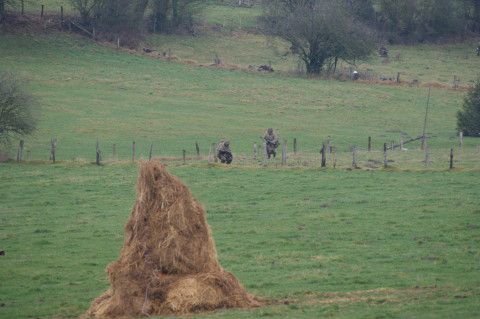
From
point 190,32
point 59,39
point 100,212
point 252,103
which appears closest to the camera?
point 100,212

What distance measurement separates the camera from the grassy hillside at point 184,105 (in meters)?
62.7

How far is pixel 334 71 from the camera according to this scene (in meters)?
90.8

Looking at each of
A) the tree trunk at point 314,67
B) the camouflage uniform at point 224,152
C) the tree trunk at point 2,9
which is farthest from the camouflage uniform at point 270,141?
the tree trunk at point 2,9

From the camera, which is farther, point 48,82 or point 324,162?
point 48,82

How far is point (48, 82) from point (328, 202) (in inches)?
1830

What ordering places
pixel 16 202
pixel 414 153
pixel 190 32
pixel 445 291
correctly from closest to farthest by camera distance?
pixel 445 291
pixel 16 202
pixel 414 153
pixel 190 32

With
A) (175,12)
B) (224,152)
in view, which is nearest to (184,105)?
(224,152)

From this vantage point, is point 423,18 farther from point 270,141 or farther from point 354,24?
point 270,141

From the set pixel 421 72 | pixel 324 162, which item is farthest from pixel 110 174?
pixel 421 72

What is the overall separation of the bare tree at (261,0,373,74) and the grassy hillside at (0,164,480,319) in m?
44.7

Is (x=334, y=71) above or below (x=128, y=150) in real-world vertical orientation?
above

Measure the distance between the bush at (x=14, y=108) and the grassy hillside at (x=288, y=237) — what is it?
553 centimetres

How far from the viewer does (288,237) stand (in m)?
30.4

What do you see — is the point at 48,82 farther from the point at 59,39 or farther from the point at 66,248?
the point at 66,248
